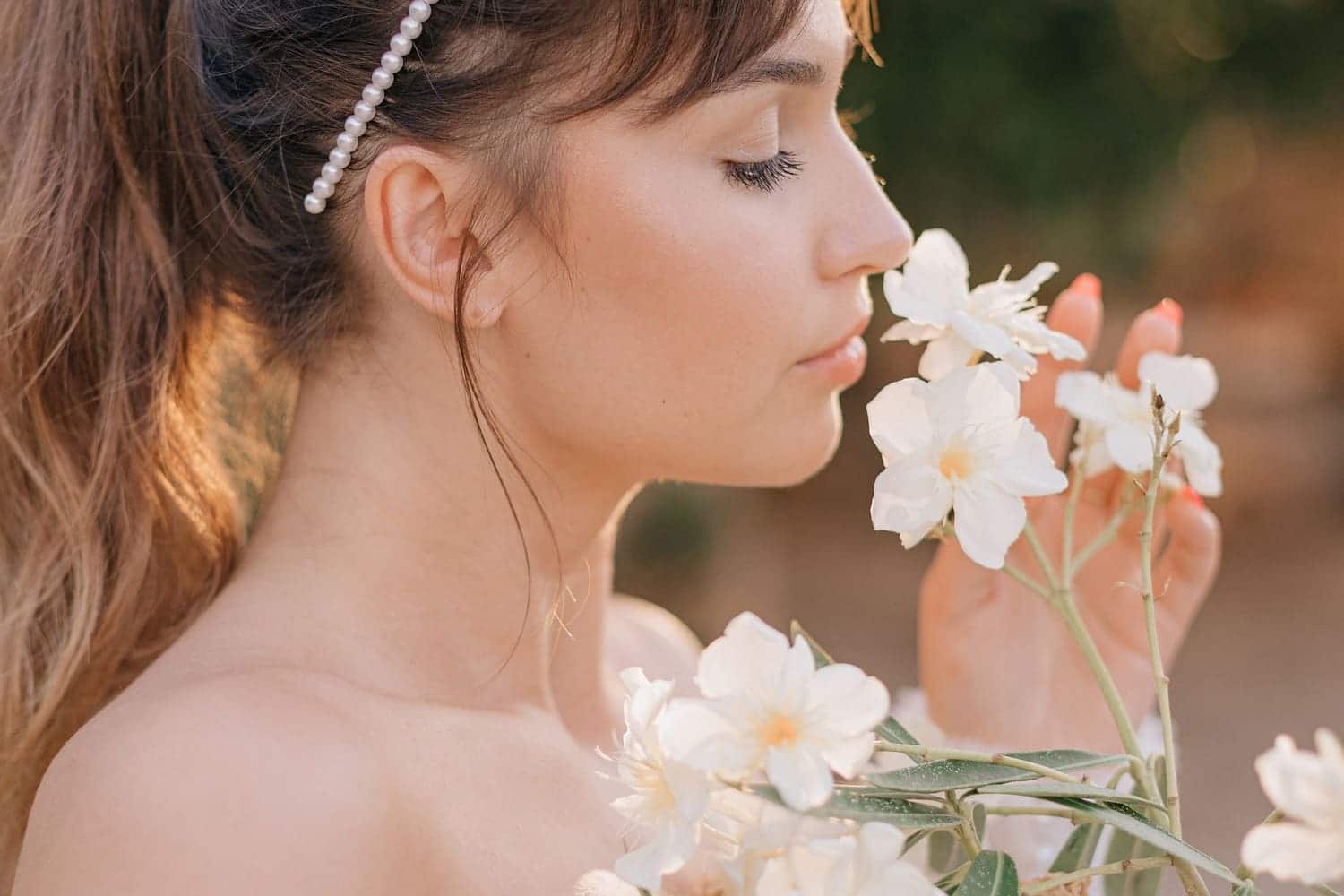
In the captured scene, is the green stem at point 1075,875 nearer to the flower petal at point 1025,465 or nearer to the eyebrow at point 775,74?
the flower petal at point 1025,465

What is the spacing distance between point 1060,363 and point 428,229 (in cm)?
80

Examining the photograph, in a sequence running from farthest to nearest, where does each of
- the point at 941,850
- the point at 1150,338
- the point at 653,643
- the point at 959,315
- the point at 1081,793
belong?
the point at 653,643 → the point at 1150,338 → the point at 941,850 → the point at 959,315 → the point at 1081,793

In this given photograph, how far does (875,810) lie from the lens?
82 centimetres

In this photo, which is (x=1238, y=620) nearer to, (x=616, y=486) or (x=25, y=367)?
(x=616, y=486)

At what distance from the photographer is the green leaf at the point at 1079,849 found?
98cm

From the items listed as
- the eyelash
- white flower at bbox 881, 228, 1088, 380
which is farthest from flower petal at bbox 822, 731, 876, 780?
the eyelash

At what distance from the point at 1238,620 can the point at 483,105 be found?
485 cm

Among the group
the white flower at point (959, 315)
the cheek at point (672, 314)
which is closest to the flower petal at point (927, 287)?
the white flower at point (959, 315)

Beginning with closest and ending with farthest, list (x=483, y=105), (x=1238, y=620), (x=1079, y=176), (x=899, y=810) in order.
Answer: (x=899, y=810)
(x=483, y=105)
(x=1079, y=176)
(x=1238, y=620)

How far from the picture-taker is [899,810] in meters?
0.84

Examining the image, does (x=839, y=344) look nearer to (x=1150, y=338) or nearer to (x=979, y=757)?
(x=1150, y=338)

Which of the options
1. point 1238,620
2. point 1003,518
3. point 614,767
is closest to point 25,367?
point 614,767

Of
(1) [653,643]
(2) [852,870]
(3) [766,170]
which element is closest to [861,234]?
(3) [766,170]

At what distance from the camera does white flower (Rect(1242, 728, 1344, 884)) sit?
642 mm
